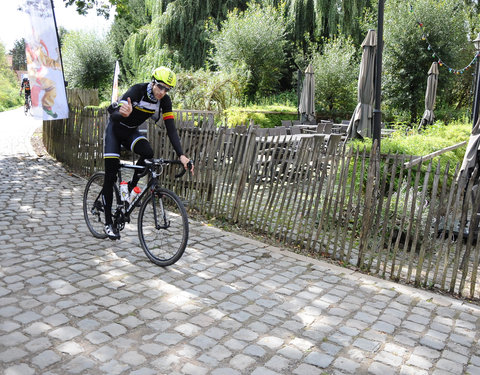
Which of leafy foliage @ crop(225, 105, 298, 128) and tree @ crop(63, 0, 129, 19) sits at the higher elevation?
tree @ crop(63, 0, 129, 19)

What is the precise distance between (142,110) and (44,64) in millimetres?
6045

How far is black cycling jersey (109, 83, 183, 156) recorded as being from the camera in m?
5.00

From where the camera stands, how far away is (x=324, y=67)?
22625mm

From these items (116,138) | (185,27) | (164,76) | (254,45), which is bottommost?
(116,138)

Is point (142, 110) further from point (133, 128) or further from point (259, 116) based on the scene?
point (259, 116)

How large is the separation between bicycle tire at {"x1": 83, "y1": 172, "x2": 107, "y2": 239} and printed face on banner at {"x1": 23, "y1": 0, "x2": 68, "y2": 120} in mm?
4754

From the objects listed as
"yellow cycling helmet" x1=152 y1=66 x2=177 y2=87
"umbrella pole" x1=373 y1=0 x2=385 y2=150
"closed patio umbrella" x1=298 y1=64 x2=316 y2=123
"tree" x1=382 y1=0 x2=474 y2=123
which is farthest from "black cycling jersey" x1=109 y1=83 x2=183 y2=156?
"tree" x1=382 y1=0 x2=474 y2=123

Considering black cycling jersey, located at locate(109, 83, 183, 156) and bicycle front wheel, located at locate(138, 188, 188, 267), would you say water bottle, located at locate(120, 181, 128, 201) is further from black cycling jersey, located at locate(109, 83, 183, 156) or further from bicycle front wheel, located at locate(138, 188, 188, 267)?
black cycling jersey, located at locate(109, 83, 183, 156)

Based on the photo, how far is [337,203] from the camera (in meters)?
A: 5.50

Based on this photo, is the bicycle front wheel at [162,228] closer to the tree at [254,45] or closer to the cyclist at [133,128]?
the cyclist at [133,128]

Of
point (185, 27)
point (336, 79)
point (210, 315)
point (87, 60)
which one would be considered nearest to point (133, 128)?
point (210, 315)

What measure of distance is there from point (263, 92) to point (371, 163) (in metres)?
20.7

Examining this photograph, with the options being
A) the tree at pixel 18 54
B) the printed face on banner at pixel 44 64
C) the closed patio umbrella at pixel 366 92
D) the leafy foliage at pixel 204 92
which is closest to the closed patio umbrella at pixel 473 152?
the closed patio umbrella at pixel 366 92

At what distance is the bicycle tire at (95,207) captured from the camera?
5.61m
